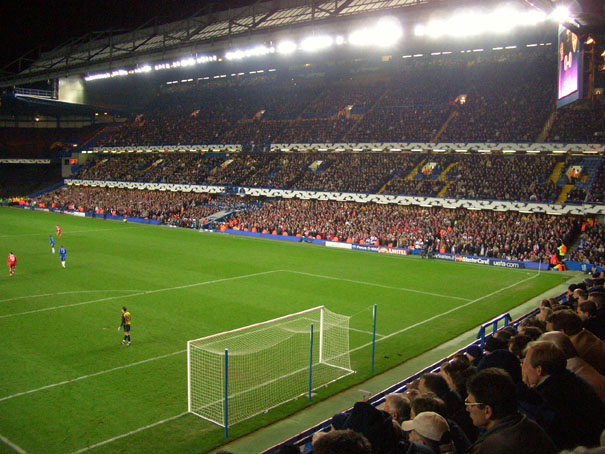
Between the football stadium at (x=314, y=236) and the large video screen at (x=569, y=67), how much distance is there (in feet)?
0.35

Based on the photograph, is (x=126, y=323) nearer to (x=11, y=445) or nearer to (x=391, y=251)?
(x=11, y=445)

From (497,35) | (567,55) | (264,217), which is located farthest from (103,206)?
(567,55)

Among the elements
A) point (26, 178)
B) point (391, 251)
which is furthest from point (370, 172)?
point (26, 178)

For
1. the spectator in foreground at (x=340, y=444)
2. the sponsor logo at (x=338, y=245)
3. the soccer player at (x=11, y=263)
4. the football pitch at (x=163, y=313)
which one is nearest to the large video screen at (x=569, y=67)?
the football pitch at (x=163, y=313)

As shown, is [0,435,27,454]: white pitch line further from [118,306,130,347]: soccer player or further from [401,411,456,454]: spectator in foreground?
[401,411,456,454]: spectator in foreground

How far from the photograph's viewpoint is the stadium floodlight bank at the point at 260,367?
11.8 meters

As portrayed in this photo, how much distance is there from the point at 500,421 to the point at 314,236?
39240mm

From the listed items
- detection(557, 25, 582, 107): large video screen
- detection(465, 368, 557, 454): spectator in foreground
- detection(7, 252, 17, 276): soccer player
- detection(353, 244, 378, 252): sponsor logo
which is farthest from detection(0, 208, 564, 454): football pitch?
detection(557, 25, 582, 107): large video screen

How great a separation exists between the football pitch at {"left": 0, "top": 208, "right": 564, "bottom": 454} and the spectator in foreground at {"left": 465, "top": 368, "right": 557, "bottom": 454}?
792 centimetres

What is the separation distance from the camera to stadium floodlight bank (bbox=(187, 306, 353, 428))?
11820 millimetres

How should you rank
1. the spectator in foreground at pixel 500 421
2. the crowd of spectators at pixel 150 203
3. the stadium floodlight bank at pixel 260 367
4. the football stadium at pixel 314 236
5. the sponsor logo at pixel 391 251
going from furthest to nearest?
1. the crowd of spectators at pixel 150 203
2. the sponsor logo at pixel 391 251
3. the stadium floodlight bank at pixel 260 367
4. the football stadium at pixel 314 236
5. the spectator in foreground at pixel 500 421

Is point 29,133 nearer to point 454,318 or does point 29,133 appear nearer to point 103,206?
point 103,206

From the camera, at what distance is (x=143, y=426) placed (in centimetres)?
1088

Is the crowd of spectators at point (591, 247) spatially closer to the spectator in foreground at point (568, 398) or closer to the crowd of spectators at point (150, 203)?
the spectator in foreground at point (568, 398)
